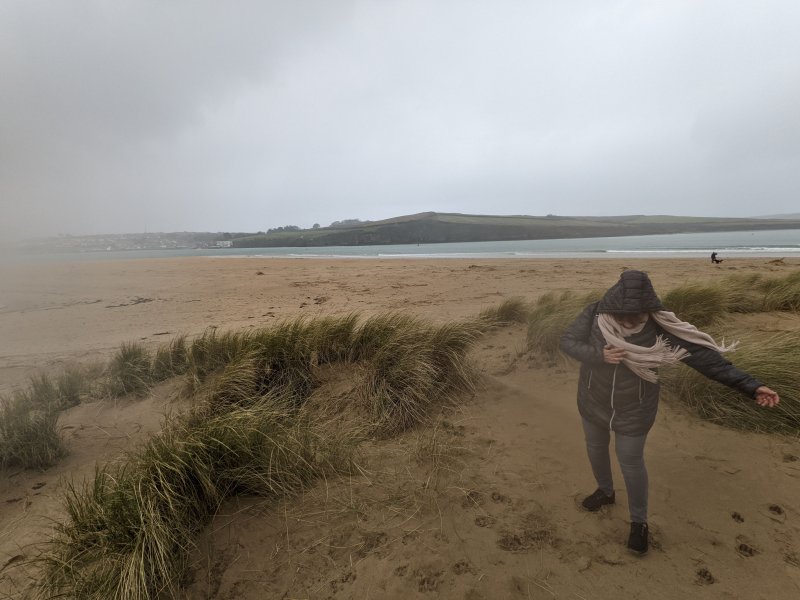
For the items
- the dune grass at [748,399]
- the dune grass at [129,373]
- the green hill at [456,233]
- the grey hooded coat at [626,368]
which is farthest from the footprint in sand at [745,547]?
the green hill at [456,233]

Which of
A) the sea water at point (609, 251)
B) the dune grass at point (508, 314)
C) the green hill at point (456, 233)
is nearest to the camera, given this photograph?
the dune grass at point (508, 314)

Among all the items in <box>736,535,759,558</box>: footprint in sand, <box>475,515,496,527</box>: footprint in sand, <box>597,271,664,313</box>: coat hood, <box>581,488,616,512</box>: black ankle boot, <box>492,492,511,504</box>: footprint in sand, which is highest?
<box>597,271,664,313</box>: coat hood

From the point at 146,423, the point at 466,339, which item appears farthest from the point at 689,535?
the point at 146,423

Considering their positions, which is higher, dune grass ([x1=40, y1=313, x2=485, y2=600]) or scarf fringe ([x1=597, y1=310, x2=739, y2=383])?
scarf fringe ([x1=597, y1=310, x2=739, y2=383])

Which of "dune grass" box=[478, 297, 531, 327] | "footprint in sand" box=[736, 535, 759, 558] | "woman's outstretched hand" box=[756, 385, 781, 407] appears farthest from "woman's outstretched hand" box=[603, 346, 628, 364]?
"dune grass" box=[478, 297, 531, 327]

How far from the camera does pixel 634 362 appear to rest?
210 centimetres

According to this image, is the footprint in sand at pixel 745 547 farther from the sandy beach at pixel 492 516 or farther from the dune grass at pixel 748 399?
the dune grass at pixel 748 399

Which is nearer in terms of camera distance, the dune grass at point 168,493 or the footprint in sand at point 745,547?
the dune grass at point 168,493

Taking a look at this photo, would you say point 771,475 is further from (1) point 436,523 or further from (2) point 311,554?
(2) point 311,554

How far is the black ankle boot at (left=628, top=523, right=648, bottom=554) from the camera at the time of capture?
237 cm

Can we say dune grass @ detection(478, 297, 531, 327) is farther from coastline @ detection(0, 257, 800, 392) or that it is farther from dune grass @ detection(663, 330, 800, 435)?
dune grass @ detection(663, 330, 800, 435)

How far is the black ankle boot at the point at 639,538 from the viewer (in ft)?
7.76

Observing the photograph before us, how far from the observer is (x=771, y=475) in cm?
307

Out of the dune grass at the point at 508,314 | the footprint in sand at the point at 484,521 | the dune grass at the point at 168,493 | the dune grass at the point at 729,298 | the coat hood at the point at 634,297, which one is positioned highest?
the coat hood at the point at 634,297
